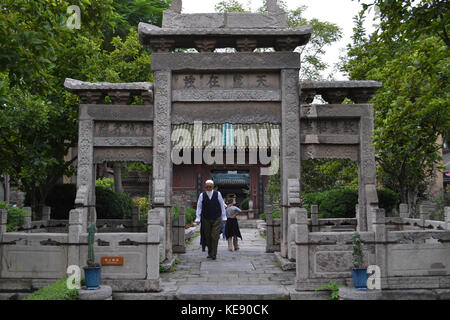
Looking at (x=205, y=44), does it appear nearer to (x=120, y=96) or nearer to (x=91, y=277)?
(x=120, y=96)

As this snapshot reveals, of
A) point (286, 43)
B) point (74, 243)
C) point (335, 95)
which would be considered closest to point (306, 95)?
point (335, 95)

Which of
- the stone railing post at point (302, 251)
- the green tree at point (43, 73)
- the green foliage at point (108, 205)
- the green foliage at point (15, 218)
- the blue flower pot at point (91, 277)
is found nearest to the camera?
the blue flower pot at point (91, 277)

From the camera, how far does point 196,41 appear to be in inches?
367

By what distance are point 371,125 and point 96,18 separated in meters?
6.19

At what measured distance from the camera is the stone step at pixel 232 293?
6445mm

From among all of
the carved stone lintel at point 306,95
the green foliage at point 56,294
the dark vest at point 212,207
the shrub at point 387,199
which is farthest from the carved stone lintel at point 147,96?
the shrub at point 387,199

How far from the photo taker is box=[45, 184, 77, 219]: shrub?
12.0 metres

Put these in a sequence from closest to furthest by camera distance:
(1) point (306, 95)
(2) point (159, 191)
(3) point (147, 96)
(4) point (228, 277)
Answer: (4) point (228, 277) < (2) point (159, 191) < (3) point (147, 96) < (1) point (306, 95)

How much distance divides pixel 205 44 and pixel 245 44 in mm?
885

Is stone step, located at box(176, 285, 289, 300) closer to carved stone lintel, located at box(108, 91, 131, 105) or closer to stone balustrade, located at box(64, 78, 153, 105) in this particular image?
stone balustrade, located at box(64, 78, 153, 105)

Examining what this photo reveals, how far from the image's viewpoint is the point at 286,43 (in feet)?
30.6

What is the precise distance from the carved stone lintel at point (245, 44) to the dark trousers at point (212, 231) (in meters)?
3.84

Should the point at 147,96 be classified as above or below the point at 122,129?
above

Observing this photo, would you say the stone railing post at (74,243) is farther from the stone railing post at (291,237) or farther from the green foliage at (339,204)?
the green foliage at (339,204)
